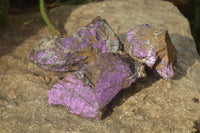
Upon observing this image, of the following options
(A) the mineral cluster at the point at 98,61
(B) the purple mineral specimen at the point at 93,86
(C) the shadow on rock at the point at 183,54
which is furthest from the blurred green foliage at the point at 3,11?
(C) the shadow on rock at the point at 183,54

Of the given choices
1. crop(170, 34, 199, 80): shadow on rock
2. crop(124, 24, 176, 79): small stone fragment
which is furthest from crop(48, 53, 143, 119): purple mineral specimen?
crop(170, 34, 199, 80): shadow on rock

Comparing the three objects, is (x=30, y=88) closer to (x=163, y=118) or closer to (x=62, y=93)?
(x=62, y=93)

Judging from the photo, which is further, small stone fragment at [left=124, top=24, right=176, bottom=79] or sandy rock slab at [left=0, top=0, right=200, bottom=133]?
small stone fragment at [left=124, top=24, right=176, bottom=79]

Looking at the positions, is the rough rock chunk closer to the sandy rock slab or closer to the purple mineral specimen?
the sandy rock slab

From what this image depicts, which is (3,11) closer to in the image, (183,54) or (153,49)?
(153,49)

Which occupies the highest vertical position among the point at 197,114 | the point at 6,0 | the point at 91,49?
the point at 6,0

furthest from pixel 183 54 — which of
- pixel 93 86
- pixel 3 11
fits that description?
pixel 3 11

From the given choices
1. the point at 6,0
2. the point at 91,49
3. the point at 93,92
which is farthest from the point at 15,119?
the point at 6,0
